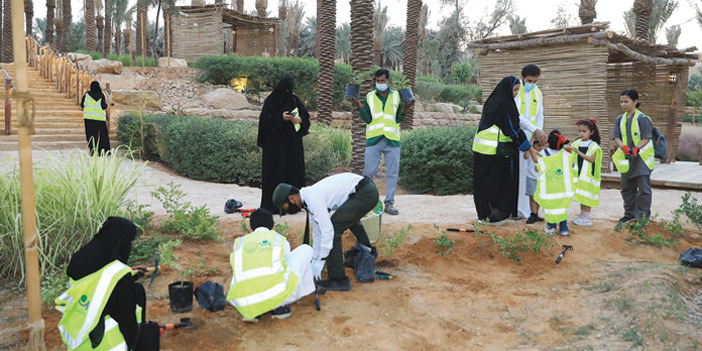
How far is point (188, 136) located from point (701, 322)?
29.8ft

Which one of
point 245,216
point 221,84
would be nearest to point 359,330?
point 245,216

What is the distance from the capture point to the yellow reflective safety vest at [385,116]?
22.8 ft

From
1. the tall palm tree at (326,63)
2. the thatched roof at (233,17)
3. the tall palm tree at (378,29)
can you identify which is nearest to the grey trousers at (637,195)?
the tall palm tree at (326,63)

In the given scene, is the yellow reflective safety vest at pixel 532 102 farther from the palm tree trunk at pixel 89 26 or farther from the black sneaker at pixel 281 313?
the palm tree trunk at pixel 89 26

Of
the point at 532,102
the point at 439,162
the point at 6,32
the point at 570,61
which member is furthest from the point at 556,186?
the point at 6,32

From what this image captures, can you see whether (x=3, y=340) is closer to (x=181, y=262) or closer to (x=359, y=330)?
(x=181, y=262)

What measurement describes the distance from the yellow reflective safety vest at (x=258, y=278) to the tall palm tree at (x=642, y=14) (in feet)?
54.9

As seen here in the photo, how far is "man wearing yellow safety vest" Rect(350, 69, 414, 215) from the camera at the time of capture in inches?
273

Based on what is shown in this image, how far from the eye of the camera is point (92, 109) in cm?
1099

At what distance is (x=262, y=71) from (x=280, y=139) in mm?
12843

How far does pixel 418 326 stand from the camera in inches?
158

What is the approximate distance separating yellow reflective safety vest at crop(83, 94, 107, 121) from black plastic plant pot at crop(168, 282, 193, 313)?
8.20 metres

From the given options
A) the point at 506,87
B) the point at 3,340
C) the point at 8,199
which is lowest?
the point at 3,340

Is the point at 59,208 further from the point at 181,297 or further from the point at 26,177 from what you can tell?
the point at 26,177
